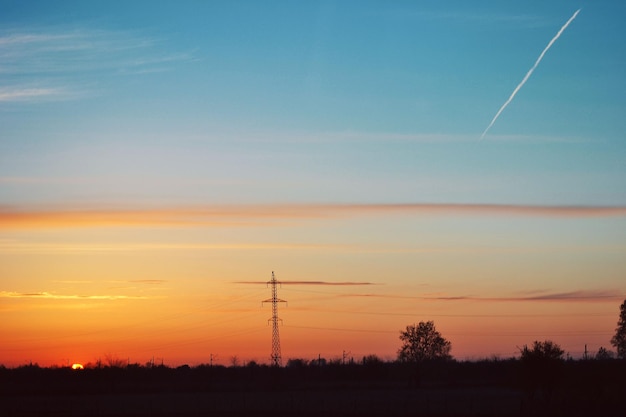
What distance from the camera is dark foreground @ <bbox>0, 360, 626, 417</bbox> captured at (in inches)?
3484

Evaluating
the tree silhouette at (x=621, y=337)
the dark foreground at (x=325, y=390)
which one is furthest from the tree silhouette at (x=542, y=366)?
the tree silhouette at (x=621, y=337)

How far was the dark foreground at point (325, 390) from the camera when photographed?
290 ft

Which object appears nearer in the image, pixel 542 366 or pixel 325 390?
pixel 542 366

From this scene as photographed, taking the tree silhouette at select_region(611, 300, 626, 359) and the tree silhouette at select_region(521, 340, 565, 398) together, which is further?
the tree silhouette at select_region(611, 300, 626, 359)

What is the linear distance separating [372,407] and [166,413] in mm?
21000

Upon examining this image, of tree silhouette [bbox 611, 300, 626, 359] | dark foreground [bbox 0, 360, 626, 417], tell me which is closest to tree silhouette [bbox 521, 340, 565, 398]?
dark foreground [bbox 0, 360, 626, 417]

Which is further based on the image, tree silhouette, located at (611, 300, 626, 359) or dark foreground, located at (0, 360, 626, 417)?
tree silhouette, located at (611, 300, 626, 359)

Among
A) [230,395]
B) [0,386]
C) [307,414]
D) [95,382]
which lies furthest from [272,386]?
[307,414]

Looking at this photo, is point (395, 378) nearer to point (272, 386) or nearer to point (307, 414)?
point (272, 386)

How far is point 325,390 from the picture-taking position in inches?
4872

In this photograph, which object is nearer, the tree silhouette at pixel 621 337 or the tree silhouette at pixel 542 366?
the tree silhouette at pixel 542 366

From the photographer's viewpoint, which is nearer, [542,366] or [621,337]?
[542,366]

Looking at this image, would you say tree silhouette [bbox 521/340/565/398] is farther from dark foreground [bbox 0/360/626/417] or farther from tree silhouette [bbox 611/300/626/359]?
tree silhouette [bbox 611/300/626/359]

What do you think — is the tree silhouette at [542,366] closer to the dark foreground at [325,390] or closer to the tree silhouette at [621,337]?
the dark foreground at [325,390]
